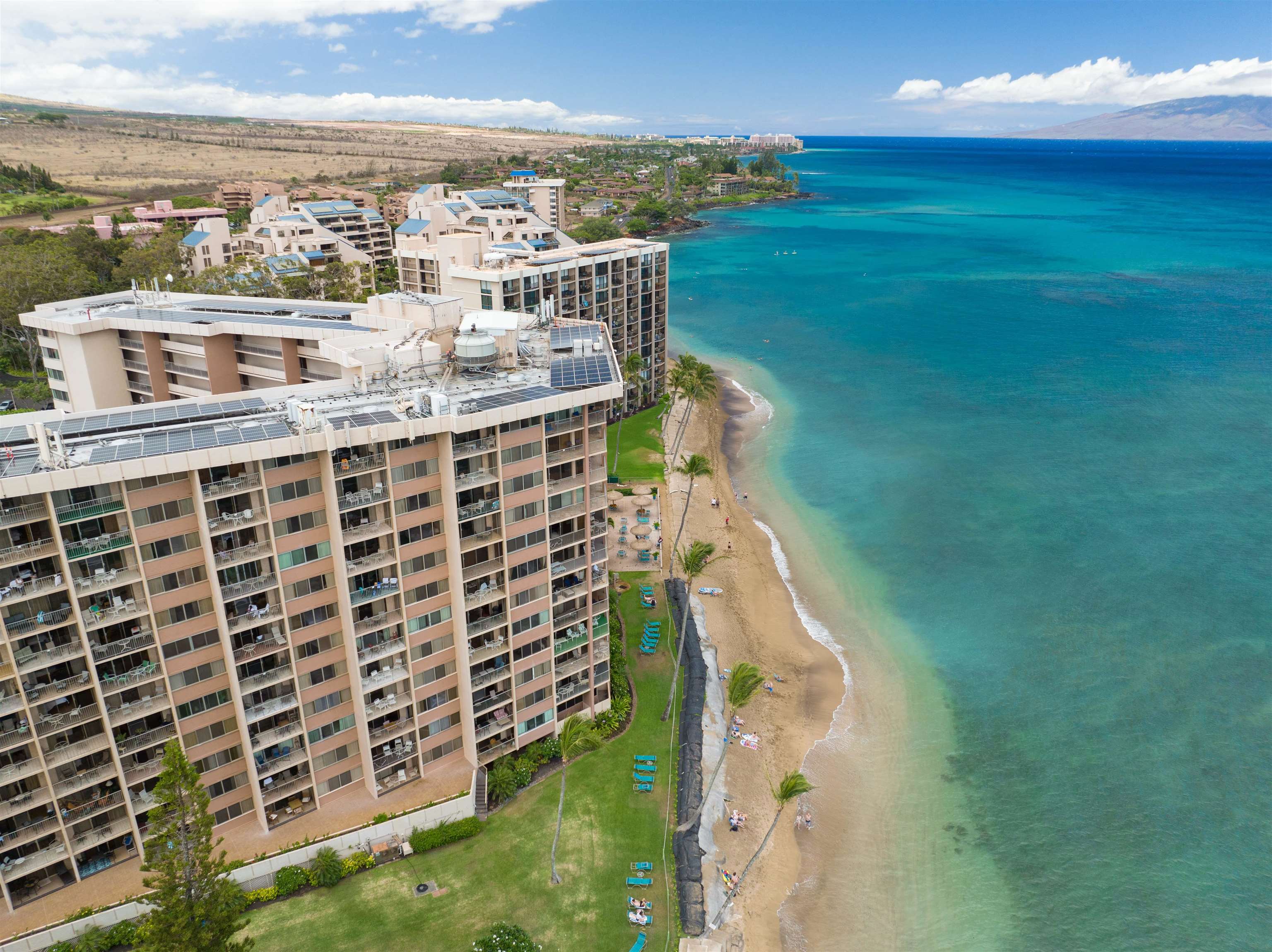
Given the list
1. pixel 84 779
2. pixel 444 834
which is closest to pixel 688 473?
pixel 444 834

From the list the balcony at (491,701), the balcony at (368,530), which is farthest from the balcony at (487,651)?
the balcony at (368,530)

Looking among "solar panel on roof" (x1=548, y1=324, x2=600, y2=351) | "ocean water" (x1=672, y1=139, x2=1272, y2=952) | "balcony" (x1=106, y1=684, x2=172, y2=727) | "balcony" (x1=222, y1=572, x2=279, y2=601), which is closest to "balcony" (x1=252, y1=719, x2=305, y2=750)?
"balcony" (x1=106, y1=684, x2=172, y2=727)

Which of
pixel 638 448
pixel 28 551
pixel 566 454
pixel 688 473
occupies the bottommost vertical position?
pixel 638 448

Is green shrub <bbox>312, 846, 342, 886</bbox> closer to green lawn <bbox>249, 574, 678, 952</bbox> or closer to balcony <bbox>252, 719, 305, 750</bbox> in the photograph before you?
green lawn <bbox>249, 574, 678, 952</bbox>

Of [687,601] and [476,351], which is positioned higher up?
[476,351]

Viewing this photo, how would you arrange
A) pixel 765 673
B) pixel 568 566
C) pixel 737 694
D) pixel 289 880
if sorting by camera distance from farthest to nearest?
1. pixel 765 673
2. pixel 737 694
3. pixel 568 566
4. pixel 289 880

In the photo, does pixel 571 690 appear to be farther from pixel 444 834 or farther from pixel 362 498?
pixel 362 498

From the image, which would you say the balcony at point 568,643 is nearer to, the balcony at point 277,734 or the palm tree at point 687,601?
the palm tree at point 687,601
